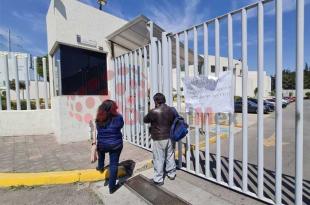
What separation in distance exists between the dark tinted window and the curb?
325 cm

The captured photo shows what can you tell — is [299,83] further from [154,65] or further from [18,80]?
[18,80]

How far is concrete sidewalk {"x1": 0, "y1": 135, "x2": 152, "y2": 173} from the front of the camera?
4906mm

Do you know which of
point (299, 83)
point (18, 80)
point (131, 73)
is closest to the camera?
Answer: point (299, 83)

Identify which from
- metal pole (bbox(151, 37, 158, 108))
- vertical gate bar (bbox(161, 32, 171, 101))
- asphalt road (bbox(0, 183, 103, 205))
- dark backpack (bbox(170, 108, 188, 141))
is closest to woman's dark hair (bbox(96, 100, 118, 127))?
dark backpack (bbox(170, 108, 188, 141))

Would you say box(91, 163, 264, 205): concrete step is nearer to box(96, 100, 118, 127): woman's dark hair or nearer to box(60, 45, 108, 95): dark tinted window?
box(96, 100, 118, 127): woman's dark hair

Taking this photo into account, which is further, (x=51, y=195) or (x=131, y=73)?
(x=131, y=73)

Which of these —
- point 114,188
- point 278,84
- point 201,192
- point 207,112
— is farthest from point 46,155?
point 278,84

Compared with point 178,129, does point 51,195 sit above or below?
below

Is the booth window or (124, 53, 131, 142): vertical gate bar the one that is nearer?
(124, 53, 131, 142): vertical gate bar

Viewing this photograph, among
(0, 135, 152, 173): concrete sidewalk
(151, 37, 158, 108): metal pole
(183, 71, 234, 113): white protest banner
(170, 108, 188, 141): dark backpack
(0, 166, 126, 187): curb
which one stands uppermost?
(151, 37, 158, 108): metal pole

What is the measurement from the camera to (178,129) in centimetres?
409

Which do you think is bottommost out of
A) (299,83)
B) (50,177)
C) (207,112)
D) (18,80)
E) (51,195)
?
(51,195)

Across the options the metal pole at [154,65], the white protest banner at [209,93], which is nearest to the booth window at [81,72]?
the metal pole at [154,65]

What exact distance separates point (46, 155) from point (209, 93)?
454 centimetres
